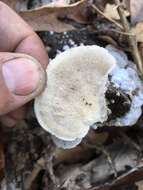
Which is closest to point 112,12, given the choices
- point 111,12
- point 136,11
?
point 111,12

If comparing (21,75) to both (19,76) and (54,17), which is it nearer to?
(19,76)

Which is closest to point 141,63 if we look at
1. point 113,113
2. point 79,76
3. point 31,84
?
point 113,113

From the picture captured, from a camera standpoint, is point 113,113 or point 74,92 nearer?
point 74,92

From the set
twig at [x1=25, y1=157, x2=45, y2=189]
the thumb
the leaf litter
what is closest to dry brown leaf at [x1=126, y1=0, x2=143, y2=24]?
the leaf litter

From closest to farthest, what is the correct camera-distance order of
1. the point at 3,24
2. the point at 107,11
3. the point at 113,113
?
the point at 113,113, the point at 3,24, the point at 107,11

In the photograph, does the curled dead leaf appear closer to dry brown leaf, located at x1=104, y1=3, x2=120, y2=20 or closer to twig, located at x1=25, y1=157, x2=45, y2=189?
dry brown leaf, located at x1=104, y1=3, x2=120, y2=20

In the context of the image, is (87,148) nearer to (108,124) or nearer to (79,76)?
(108,124)

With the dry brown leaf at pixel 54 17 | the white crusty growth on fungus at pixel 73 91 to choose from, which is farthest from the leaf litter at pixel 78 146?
the white crusty growth on fungus at pixel 73 91
